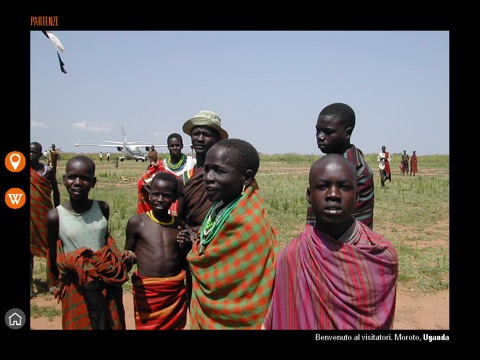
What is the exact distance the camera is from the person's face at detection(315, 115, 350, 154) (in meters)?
2.64

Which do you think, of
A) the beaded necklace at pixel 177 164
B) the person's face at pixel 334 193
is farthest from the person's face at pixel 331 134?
the beaded necklace at pixel 177 164

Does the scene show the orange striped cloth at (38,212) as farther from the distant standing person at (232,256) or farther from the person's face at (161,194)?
the distant standing person at (232,256)

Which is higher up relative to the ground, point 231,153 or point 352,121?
point 352,121

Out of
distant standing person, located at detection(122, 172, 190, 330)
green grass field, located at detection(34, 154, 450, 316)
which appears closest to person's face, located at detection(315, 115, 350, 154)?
distant standing person, located at detection(122, 172, 190, 330)

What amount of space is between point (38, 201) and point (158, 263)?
296 centimetres

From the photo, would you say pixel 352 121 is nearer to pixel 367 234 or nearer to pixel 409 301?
pixel 367 234

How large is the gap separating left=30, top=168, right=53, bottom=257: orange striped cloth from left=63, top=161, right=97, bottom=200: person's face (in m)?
2.61

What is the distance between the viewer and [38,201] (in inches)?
197
